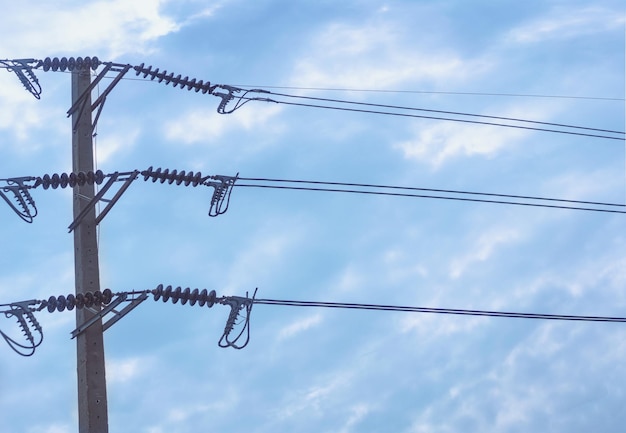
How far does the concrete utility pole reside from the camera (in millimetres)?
17938

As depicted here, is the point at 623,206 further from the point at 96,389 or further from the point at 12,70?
the point at 12,70

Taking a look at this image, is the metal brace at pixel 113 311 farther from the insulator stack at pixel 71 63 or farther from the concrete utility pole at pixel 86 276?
the insulator stack at pixel 71 63

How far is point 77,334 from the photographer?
61.5 feet

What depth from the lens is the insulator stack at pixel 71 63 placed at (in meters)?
22.0

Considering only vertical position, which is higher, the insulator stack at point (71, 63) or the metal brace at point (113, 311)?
the insulator stack at point (71, 63)

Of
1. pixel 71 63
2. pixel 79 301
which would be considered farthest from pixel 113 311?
pixel 71 63

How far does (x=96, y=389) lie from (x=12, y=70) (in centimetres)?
732

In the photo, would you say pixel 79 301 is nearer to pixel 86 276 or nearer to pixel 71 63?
pixel 86 276

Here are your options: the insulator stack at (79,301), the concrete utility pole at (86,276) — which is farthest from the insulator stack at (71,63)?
the insulator stack at (79,301)

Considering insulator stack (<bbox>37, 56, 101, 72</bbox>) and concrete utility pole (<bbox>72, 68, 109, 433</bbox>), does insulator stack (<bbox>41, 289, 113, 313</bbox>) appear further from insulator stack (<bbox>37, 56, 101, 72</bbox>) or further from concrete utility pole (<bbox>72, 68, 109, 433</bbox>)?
insulator stack (<bbox>37, 56, 101, 72</bbox>)

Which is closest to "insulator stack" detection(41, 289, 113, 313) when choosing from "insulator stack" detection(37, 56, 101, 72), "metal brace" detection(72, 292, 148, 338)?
"metal brace" detection(72, 292, 148, 338)

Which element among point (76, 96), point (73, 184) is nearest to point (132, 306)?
point (73, 184)

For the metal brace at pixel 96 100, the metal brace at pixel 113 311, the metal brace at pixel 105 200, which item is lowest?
the metal brace at pixel 113 311

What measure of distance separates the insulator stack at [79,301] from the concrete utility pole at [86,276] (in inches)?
13.0
